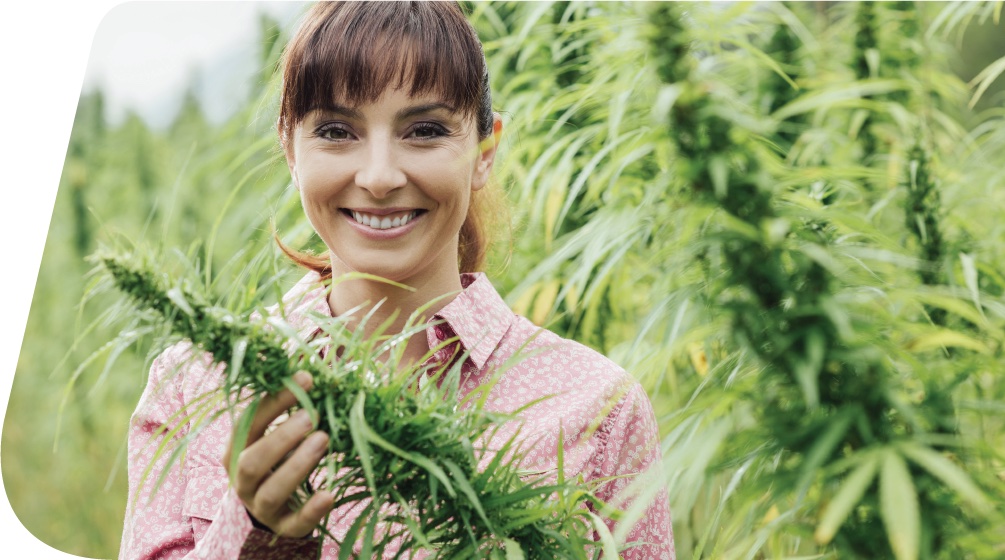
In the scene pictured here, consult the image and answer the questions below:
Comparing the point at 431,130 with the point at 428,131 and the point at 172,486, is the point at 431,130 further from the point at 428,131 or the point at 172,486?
the point at 172,486

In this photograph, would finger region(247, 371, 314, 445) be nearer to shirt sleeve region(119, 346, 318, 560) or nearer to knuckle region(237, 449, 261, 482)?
knuckle region(237, 449, 261, 482)

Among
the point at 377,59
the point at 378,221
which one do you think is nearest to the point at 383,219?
the point at 378,221

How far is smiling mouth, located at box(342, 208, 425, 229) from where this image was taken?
0.69 m

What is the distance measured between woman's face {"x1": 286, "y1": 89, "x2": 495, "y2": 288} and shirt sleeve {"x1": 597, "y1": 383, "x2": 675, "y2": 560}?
199mm

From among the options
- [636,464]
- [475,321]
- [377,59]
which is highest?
[377,59]

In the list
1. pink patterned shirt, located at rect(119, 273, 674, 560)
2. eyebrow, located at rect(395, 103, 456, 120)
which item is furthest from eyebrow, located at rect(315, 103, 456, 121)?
pink patterned shirt, located at rect(119, 273, 674, 560)

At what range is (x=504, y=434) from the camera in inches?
28.2

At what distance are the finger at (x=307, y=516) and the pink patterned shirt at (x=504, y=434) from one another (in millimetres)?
181

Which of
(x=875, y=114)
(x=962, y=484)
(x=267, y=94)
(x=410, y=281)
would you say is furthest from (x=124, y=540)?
(x=875, y=114)

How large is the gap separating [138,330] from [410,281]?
14.3 inches

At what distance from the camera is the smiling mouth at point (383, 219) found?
0.69 metres

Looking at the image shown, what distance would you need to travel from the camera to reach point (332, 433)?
428 millimetres

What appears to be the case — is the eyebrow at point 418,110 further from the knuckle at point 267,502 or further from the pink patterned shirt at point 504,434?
the knuckle at point 267,502

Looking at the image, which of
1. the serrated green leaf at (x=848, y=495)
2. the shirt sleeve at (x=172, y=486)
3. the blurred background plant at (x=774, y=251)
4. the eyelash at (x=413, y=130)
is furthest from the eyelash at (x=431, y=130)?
the serrated green leaf at (x=848, y=495)
